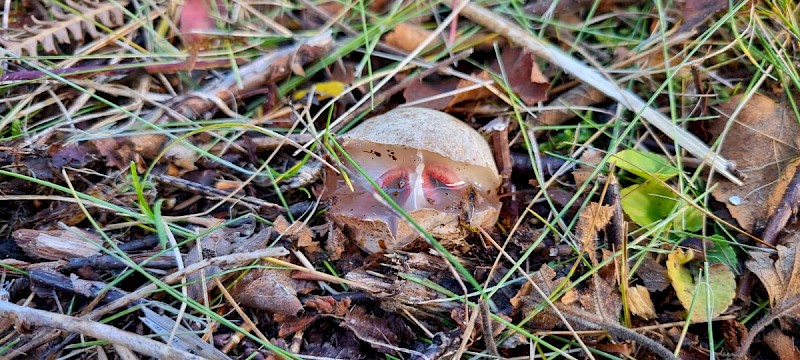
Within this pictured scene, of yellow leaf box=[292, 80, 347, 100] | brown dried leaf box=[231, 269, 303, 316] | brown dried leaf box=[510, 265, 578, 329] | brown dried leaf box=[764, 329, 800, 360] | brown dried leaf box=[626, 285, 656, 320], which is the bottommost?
brown dried leaf box=[764, 329, 800, 360]

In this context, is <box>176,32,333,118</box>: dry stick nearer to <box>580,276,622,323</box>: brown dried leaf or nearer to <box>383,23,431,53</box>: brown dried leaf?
<box>383,23,431,53</box>: brown dried leaf

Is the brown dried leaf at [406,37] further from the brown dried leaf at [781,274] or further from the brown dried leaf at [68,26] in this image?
the brown dried leaf at [781,274]

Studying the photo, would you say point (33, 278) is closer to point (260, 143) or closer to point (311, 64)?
point (260, 143)

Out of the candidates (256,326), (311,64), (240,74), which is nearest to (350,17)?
(311,64)

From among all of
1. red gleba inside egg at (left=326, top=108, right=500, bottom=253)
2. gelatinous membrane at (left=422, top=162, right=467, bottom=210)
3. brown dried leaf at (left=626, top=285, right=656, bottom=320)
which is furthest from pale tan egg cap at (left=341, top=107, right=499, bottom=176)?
brown dried leaf at (left=626, top=285, right=656, bottom=320)

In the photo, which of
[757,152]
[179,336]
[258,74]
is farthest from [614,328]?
[258,74]

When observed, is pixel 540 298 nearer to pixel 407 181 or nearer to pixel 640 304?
pixel 640 304
